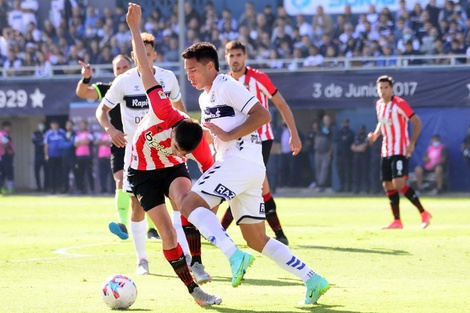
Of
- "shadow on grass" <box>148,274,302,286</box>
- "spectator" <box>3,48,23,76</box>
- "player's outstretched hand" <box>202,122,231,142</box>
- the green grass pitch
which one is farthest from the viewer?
"spectator" <box>3,48,23,76</box>

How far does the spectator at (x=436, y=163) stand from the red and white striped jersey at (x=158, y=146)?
2051 centimetres

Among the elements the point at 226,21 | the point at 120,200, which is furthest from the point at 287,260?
the point at 226,21

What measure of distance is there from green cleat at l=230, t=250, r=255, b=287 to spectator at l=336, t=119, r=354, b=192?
22060 mm

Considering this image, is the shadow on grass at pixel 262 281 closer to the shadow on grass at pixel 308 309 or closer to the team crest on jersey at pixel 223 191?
the shadow on grass at pixel 308 309

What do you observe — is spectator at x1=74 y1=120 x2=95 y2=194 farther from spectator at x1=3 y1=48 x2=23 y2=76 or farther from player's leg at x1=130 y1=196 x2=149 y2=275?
player's leg at x1=130 y1=196 x2=149 y2=275

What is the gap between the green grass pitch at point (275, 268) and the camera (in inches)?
330

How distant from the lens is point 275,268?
11.4 m

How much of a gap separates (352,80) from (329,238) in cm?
1503

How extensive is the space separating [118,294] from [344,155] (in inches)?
872

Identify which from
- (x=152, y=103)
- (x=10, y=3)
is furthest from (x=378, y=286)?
(x=10, y=3)

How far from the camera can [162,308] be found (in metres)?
8.17

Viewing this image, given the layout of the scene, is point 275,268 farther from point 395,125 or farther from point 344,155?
point 344,155

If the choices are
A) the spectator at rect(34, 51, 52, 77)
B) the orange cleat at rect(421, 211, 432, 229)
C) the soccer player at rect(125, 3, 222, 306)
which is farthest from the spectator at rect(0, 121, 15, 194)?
the soccer player at rect(125, 3, 222, 306)

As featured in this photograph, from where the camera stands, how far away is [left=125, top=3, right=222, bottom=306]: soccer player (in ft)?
27.1
